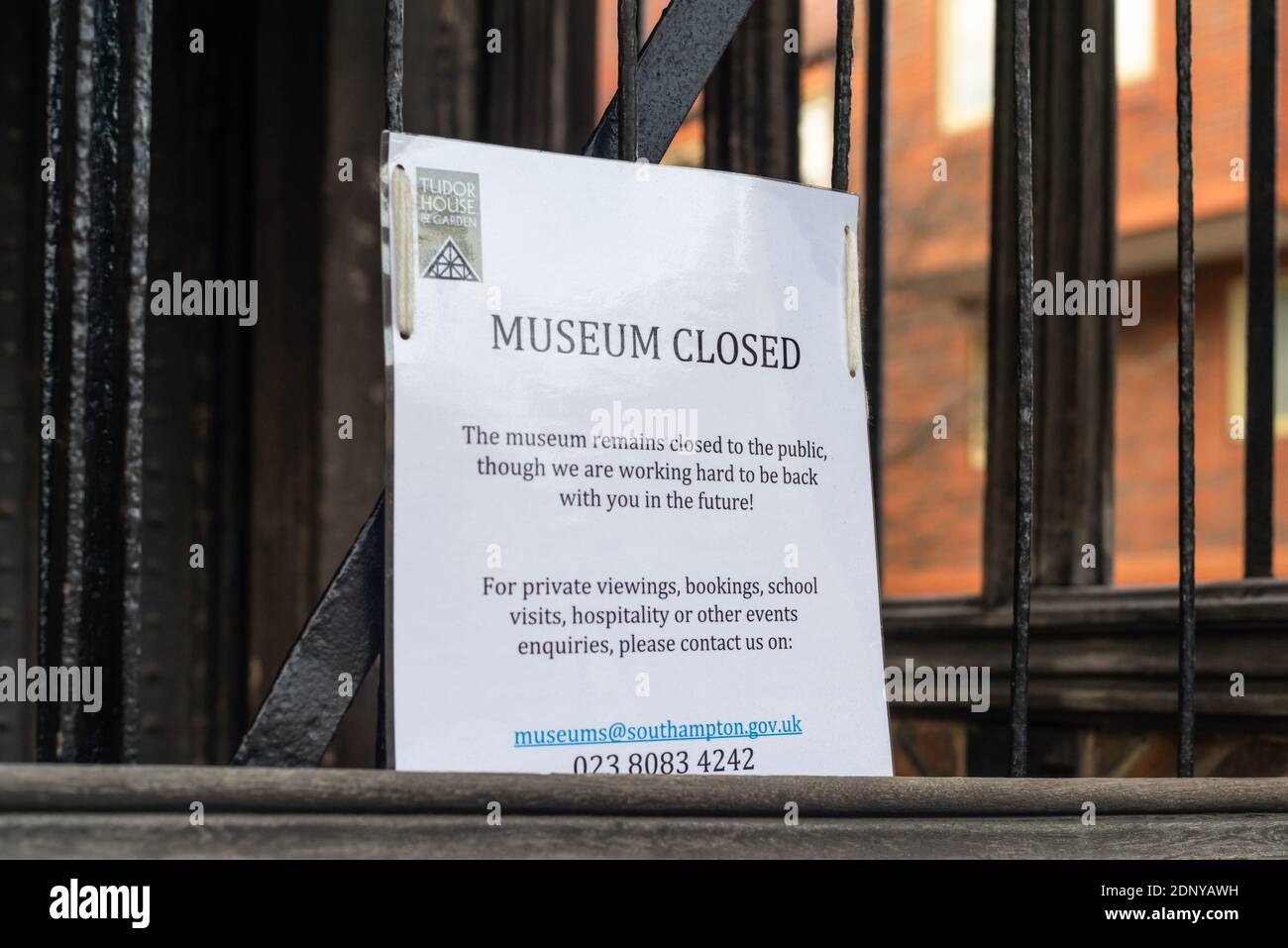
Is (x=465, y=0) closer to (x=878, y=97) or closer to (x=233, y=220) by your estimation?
(x=233, y=220)

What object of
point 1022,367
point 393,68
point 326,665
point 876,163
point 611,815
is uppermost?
point 876,163

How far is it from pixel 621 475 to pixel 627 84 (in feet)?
1.26

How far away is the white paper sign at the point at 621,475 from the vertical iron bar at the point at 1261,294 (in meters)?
1.38

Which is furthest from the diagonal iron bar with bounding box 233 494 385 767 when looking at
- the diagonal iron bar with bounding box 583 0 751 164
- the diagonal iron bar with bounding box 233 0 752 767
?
the diagonal iron bar with bounding box 583 0 751 164

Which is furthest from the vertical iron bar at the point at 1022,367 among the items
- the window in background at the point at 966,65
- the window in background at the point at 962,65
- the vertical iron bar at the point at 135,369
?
the window in background at the point at 962,65

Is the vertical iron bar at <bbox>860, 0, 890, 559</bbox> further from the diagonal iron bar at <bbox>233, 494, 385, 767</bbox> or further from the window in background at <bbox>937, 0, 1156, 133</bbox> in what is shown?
the window in background at <bbox>937, 0, 1156, 133</bbox>

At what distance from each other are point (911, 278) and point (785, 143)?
38.6 ft

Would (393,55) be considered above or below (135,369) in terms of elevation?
above

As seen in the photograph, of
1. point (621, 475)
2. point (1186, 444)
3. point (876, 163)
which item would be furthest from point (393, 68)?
point (876, 163)

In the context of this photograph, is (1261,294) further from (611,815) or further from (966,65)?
(966,65)

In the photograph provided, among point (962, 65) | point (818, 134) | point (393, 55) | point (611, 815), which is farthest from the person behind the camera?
point (962, 65)

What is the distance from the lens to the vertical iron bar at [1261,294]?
2.42 meters

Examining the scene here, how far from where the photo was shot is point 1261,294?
247cm

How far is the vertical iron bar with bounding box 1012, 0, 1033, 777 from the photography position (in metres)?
1.42
